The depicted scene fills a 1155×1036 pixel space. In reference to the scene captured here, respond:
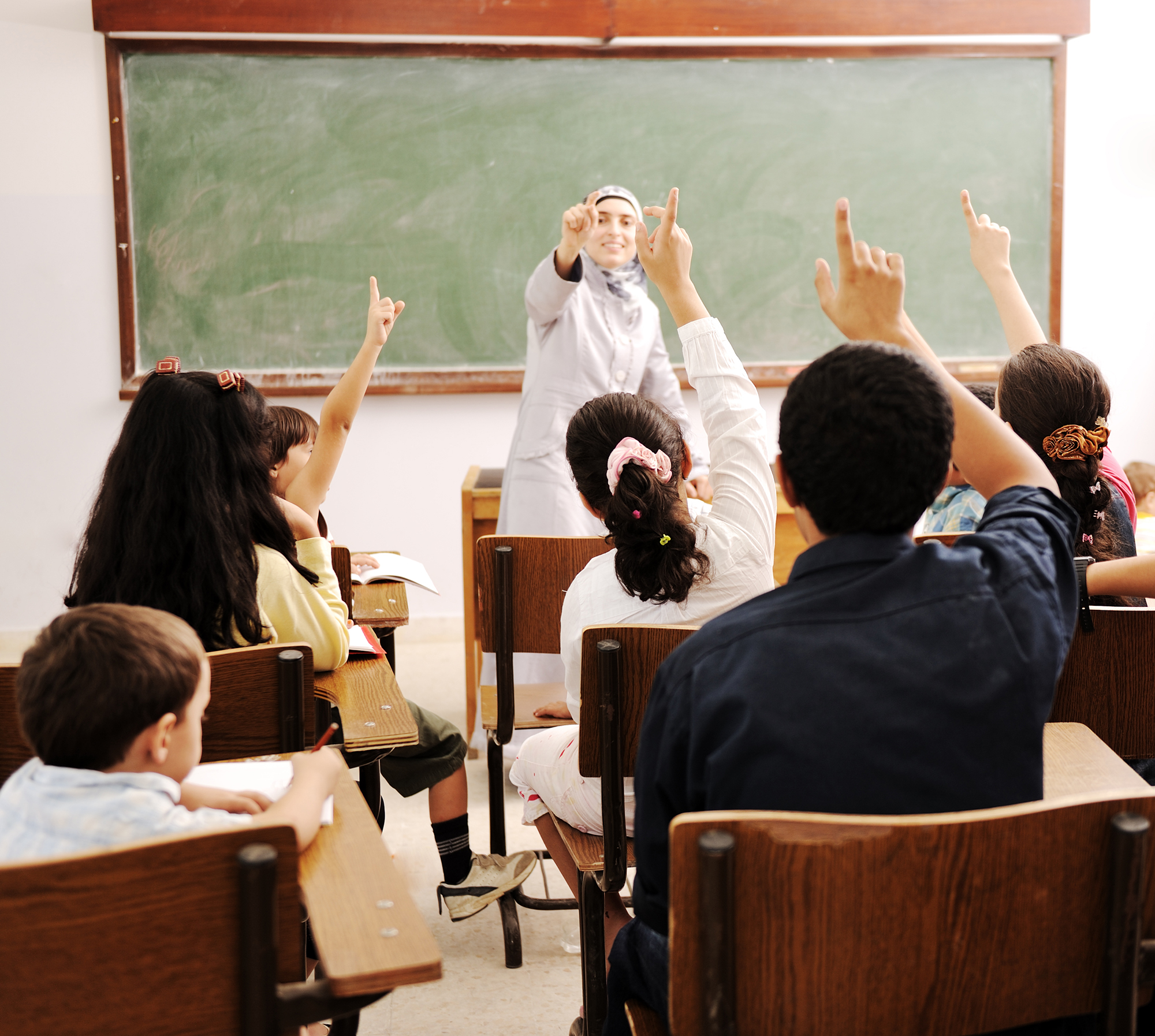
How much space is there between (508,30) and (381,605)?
251 cm

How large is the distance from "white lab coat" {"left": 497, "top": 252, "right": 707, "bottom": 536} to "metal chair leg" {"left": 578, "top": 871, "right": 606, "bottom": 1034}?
1624 mm

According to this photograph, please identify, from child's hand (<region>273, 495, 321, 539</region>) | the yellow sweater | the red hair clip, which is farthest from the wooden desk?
the red hair clip

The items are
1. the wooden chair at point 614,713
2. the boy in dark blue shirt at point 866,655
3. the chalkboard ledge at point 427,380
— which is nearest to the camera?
the boy in dark blue shirt at point 866,655

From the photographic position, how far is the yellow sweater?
1708 mm

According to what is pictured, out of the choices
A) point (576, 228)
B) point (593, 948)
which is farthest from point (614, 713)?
point (576, 228)

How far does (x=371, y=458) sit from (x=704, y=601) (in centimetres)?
279

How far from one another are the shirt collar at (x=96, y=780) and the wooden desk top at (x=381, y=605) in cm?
117

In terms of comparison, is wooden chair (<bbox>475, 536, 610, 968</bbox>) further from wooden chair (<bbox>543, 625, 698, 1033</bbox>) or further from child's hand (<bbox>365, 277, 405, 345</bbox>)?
wooden chair (<bbox>543, 625, 698, 1033</bbox>)

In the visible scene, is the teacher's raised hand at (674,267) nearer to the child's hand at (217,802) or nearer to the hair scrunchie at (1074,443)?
the hair scrunchie at (1074,443)

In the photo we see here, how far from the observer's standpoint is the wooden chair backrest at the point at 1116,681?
1496 mm

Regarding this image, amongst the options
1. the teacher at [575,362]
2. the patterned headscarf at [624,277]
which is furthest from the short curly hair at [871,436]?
the patterned headscarf at [624,277]

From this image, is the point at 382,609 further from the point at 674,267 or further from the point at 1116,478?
the point at 1116,478

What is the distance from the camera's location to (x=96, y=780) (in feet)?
3.24

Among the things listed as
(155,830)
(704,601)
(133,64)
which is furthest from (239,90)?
(155,830)
